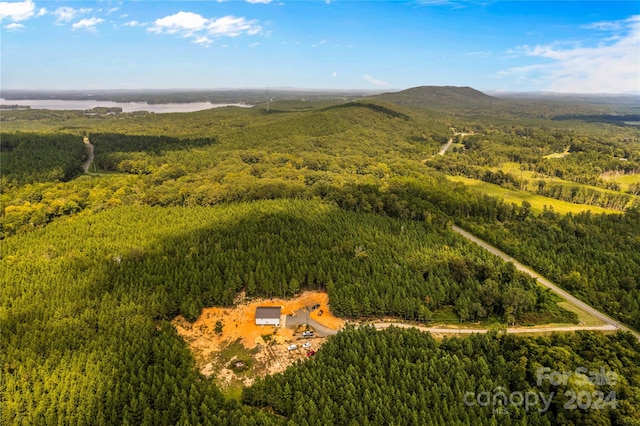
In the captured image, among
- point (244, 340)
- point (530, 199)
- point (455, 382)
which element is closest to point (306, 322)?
point (244, 340)

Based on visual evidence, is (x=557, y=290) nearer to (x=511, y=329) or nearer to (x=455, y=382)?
(x=511, y=329)

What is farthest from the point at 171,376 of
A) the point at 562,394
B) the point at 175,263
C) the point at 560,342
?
the point at 560,342

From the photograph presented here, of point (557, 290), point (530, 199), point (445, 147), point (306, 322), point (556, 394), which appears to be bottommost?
point (306, 322)

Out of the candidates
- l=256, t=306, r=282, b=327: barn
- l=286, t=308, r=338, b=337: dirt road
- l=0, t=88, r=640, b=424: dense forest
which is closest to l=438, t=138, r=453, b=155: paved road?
l=0, t=88, r=640, b=424: dense forest

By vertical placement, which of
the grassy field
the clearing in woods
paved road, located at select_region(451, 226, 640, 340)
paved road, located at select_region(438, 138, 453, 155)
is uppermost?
paved road, located at select_region(438, 138, 453, 155)

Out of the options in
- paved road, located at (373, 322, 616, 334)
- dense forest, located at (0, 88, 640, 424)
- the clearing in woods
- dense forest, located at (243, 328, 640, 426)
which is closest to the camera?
dense forest, located at (243, 328, 640, 426)

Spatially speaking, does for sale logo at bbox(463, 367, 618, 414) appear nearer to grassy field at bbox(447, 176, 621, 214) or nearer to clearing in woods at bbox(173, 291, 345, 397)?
clearing in woods at bbox(173, 291, 345, 397)
